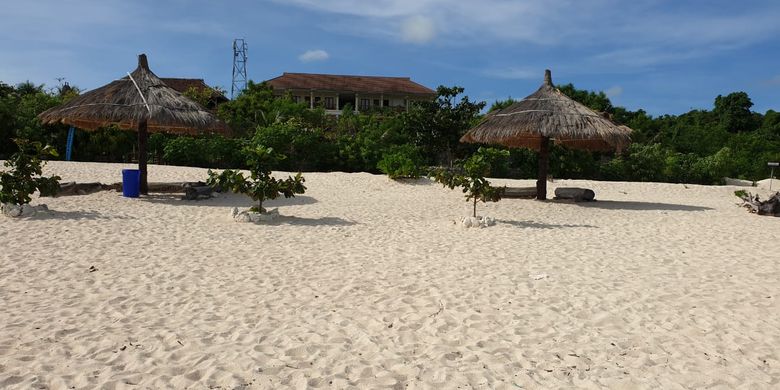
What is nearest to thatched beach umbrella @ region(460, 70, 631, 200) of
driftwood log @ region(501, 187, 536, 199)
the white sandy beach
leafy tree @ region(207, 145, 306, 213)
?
driftwood log @ region(501, 187, 536, 199)

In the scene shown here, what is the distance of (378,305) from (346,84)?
33.5 meters

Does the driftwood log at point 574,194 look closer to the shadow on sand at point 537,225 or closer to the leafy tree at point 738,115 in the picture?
the shadow on sand at point 537,225

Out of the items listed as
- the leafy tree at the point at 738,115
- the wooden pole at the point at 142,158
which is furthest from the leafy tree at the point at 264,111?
the leafy tree at the point at 738,115

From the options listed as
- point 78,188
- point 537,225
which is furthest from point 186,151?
point 537,225

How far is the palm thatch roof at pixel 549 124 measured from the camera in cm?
1083

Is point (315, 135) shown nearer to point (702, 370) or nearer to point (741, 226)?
point (741, 226)

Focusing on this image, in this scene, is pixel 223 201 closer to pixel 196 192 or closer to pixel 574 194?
pixel 196 192

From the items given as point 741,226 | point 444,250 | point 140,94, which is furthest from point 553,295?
point 140,94

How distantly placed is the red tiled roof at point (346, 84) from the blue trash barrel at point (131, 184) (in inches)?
989

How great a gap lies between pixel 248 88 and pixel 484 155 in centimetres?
2144

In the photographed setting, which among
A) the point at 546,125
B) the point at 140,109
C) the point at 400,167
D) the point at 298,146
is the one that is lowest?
the point at 400,167

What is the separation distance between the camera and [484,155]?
8.84 m

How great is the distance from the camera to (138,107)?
34.3ft

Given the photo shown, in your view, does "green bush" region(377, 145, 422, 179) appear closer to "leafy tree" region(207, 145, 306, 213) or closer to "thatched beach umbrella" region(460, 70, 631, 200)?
"thatched beach umbrella" region(460, 70, 631, 200)
